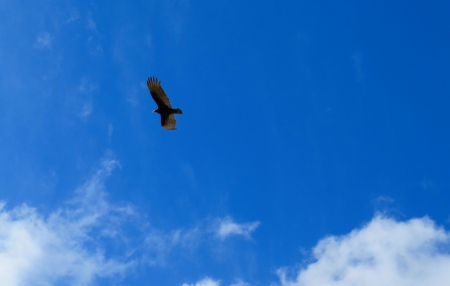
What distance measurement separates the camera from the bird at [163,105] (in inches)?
1634

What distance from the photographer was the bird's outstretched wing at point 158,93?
41.4 m

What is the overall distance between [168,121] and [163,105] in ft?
6.81

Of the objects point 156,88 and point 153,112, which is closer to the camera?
point 156,88

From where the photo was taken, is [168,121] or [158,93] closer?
[158,93]

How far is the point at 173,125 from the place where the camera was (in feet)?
148

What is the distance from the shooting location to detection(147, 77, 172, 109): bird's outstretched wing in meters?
41.4

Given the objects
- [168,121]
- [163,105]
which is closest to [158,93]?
[163,105]

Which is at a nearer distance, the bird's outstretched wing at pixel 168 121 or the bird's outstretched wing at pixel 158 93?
the bird's outstretched wing at pixel 158 93

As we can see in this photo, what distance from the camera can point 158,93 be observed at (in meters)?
42.0

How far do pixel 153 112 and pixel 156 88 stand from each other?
3.22 meters

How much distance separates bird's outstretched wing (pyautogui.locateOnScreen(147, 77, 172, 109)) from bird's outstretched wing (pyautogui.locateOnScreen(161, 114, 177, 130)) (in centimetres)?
140

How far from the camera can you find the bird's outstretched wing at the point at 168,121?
44.6m

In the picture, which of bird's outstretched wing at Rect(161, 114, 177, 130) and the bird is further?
bird's outstretched wing at Rect(161, 114, 177, 130)

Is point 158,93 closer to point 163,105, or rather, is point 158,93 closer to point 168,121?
point 163,105
